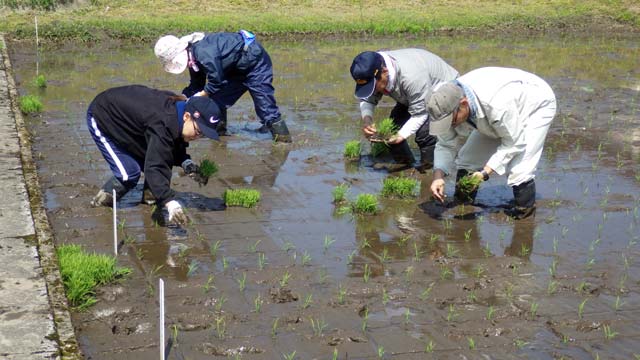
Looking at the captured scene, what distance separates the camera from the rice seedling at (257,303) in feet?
16.3

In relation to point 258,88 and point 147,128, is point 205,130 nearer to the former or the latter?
point 147,128

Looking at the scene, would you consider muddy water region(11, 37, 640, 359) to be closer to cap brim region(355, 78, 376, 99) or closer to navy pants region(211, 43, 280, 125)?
navy pants region(211, 43, 280, 125)

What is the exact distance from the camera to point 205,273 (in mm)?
5520

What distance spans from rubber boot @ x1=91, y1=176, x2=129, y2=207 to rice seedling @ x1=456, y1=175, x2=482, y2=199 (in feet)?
8.92

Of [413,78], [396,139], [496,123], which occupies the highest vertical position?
[413,78]

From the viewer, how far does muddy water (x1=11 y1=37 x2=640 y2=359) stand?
184 inches

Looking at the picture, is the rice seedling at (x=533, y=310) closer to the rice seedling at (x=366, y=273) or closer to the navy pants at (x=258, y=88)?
the rice seedling at (x=366, y=273)

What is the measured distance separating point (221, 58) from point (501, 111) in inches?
128

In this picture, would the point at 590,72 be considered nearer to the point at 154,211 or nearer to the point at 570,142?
the point at 570,142

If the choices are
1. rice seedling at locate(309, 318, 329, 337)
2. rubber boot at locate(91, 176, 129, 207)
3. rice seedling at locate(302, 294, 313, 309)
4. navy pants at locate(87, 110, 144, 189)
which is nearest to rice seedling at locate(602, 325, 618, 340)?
rice seedling at locate(309, 318, 329, 337)

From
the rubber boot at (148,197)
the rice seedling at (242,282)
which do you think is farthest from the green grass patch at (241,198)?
the rice seedling at (242,282)

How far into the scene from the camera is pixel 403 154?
8352mm

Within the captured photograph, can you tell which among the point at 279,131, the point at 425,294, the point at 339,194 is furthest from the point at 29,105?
the point at 425,294

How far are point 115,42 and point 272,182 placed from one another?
8998 millimetres
